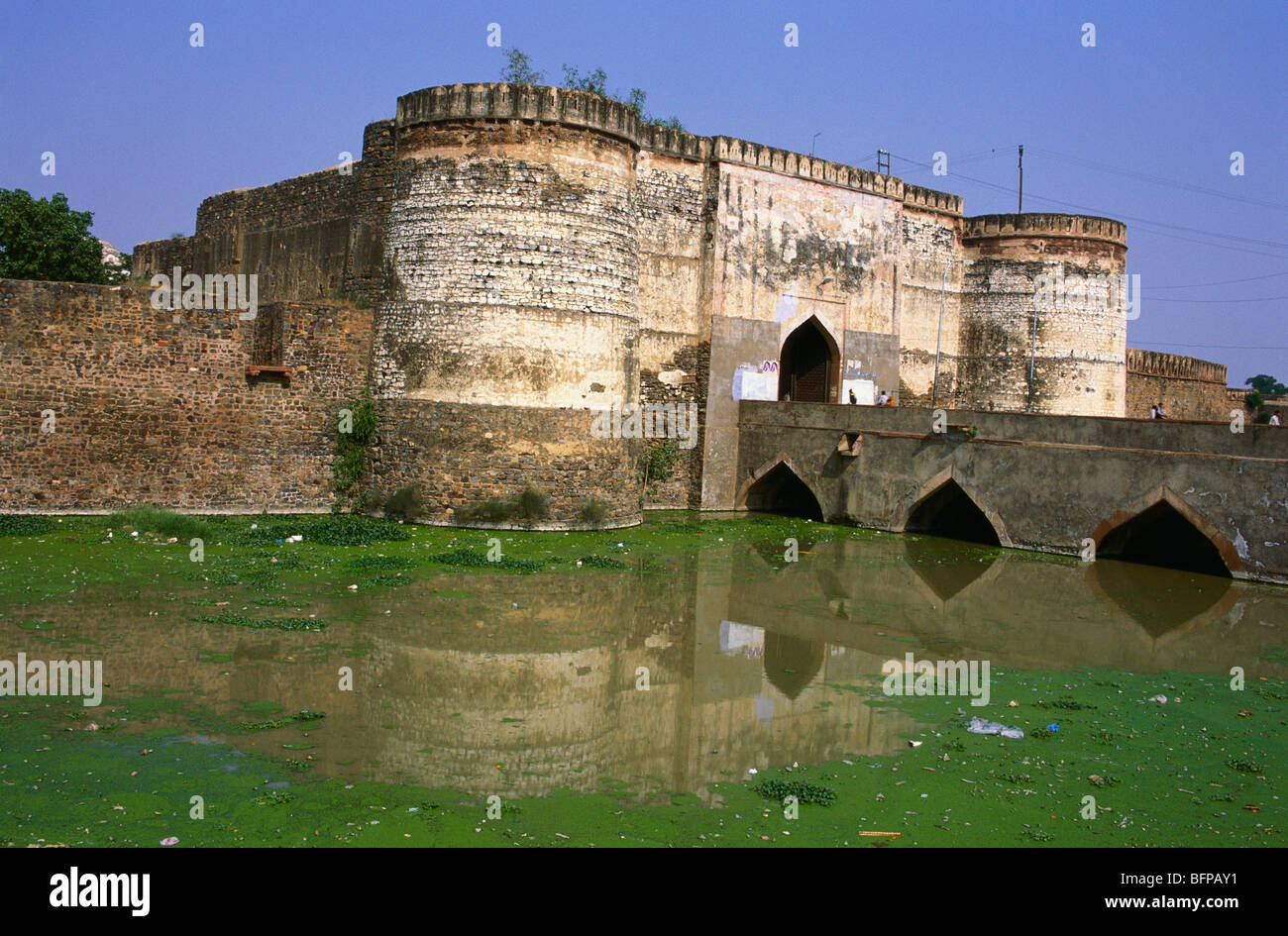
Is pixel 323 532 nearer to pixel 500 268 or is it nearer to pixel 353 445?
pixel 353 445

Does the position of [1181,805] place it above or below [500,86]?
below

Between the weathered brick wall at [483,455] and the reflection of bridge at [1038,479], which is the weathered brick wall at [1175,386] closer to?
the reflection of bridge at [1038,479]

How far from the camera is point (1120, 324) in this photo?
24.4m

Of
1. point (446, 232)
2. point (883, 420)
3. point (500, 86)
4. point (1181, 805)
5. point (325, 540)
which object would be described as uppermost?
point (500, 86)

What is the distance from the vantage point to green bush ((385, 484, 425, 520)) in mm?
15430

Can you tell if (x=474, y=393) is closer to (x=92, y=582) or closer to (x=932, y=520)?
(x=92, y=582)

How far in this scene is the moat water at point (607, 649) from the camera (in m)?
6.93

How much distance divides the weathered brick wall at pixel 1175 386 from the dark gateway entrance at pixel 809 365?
963cm

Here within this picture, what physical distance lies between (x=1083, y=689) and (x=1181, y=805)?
8.75ft

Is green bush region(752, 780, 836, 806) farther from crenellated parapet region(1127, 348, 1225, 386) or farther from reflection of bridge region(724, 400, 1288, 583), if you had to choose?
crenellated parapet region(1127, 348, 1225, 386)

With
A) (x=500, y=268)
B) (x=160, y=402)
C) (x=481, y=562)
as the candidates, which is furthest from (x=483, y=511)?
(x=160, y=402)

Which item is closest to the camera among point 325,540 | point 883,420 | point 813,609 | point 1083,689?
point 1083,689

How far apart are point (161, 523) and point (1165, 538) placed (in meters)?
14.7
